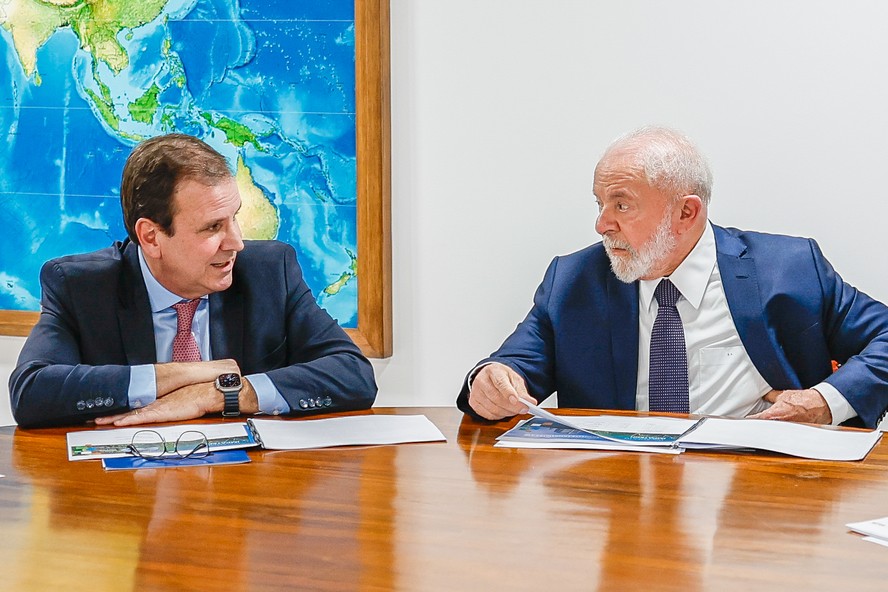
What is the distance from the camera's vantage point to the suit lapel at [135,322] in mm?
2492

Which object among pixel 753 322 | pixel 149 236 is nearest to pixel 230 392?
pixel 149 236

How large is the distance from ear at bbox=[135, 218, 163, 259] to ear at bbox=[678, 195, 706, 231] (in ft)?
4.43

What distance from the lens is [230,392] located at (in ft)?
7.51

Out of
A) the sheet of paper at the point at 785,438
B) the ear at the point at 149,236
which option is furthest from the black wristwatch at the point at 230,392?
the sheet of paper at the point at 785,438

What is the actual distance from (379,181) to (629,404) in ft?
3.76

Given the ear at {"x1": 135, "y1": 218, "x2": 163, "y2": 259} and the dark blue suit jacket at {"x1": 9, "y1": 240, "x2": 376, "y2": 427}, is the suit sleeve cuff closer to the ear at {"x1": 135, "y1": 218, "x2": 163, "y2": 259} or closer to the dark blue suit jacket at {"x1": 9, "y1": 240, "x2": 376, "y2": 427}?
the dark blue suit jacket at {"x1": 9, "y1": 240, "x2": 376, "y2": 427}

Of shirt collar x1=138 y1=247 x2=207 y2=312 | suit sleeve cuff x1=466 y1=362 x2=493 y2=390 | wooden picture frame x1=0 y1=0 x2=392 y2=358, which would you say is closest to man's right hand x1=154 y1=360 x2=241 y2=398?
shirt collar x1=138 y1=247 x2=207 y2=312

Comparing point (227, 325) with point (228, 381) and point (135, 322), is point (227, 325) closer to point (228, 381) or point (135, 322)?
point (135, 322)

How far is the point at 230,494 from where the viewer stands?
1696 mm

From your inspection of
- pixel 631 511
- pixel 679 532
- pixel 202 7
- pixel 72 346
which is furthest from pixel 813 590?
pixel 202 7

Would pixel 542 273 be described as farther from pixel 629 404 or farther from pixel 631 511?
pixel 631 511

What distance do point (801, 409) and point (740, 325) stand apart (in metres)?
0.37

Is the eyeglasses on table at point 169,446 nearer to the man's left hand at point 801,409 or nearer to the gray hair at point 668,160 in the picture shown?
the man's left hand at point 801,409

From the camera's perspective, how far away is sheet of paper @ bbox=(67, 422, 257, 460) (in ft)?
6.45
